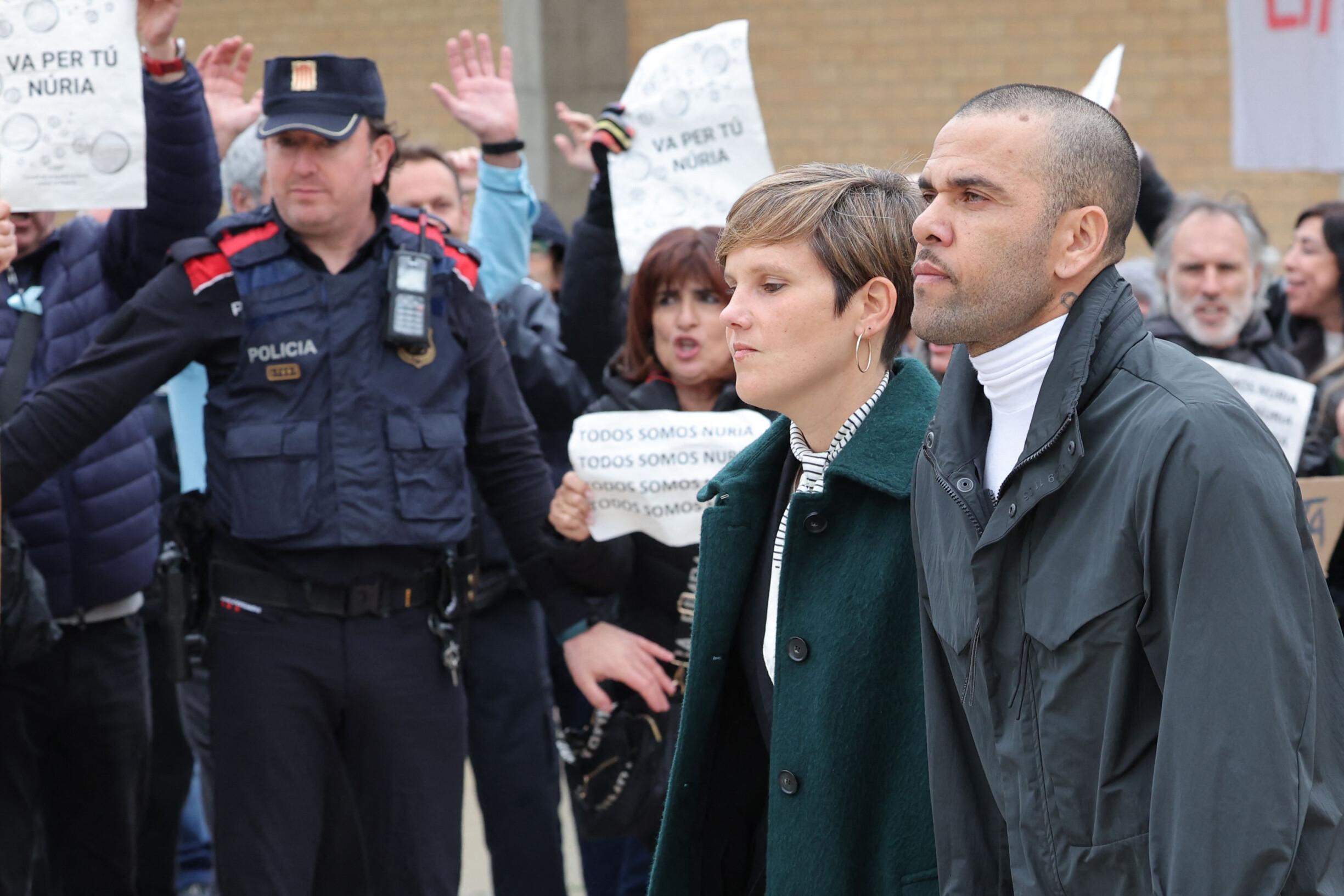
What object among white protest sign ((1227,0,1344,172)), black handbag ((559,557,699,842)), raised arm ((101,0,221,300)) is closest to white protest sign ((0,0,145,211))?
raised arm ((101,0,221,300))

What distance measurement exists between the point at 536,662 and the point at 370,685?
99cm

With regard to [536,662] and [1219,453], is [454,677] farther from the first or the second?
[1219,453]

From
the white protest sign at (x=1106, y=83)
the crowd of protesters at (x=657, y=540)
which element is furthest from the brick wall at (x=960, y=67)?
the white protest sign at (x=1106, y=83)

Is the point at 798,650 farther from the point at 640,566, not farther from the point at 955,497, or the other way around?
the point at 640,566

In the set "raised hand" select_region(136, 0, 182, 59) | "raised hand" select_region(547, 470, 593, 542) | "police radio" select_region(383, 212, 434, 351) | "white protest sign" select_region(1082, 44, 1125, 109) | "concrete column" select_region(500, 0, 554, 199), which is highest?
"concrete column" select_region(500, 0, 554, 199)

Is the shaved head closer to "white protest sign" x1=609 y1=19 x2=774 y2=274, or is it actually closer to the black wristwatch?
"white protest sign" x1=609 y1=19 x2=774 y2=274

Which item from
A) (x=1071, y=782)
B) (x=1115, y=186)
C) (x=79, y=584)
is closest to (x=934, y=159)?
(x=1115, y=186)

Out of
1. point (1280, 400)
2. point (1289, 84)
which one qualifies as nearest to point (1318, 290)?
point (1289, 84)

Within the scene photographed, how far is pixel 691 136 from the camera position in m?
4.45

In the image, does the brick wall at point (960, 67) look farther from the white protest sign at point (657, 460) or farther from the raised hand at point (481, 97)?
the white protest sign at point (657, 460)

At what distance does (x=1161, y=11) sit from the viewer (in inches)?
344

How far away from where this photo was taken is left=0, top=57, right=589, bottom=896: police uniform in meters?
3.41

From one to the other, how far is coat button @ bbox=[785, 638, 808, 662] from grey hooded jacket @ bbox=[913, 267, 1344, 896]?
0.35 m

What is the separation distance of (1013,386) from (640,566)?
1.93m
